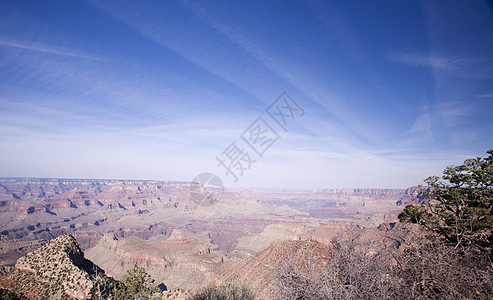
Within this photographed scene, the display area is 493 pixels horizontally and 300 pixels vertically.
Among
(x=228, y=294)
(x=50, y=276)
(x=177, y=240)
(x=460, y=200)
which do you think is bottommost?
(x=177, y=240)

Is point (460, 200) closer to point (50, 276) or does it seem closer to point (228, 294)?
point (228, 294)

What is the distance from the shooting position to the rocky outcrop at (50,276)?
21.8 metres

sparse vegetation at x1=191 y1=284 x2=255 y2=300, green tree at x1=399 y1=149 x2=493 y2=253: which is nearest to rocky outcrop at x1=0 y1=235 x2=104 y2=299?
sparse vegetation at x1=191 y1=284 x2=255 y2=300

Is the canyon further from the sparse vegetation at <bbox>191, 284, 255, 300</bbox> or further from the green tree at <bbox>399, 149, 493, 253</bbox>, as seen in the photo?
the green tree at <bbox>399, 149, 493, 253</bbox>

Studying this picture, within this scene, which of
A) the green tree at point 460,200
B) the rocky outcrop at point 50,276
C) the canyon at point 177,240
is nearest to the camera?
the green tree at point 460,200

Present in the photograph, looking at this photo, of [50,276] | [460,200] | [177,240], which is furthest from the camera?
[177,240]

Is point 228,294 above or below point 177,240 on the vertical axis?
above

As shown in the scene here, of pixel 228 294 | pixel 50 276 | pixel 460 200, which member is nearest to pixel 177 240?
pixel 50 276

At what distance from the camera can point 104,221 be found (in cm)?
18588

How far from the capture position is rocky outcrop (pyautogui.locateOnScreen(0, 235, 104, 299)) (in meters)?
21.8

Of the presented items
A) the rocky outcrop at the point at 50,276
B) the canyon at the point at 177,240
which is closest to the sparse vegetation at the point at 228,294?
the canyon at the point at 177,240

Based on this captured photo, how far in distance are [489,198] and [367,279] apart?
15881 millimetres

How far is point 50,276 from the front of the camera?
76.8ft

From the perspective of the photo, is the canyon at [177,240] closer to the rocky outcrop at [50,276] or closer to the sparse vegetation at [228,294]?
the sparse vegetation at [228,294]
